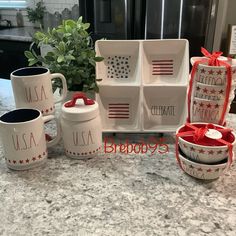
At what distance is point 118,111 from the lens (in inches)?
40.2

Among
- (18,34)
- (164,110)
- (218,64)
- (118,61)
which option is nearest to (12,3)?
(18,34)

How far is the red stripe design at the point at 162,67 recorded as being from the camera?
40.4 inches

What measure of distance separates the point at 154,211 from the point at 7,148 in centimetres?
40

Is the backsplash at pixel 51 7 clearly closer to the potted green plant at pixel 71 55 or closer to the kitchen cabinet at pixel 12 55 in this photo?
the kitchen cabinet at pixel 12 55

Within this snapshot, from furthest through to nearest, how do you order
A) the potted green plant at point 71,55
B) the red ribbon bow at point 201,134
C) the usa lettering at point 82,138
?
the potted green plant at point 71,55 → the usa lettering at point 82,138 → the red ribbon bow at point 201,134

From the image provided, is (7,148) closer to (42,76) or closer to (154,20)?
(42,76)

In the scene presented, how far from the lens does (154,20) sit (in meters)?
2.13

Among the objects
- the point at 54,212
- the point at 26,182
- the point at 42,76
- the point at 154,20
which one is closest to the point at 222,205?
the point at 54,212

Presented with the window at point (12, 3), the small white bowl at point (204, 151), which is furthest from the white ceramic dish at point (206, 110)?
the window at point (12, 3)

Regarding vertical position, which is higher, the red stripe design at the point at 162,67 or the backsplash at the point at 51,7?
the backsplash at the point at 51,7

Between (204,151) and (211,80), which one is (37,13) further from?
(204,151)

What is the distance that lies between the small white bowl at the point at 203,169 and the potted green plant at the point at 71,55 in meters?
0.38

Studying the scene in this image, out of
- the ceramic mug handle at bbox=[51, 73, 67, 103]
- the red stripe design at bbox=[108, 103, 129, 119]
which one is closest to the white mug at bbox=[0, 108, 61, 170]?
the ceramic mug handle at bbox=[51, 73, 67, 103]

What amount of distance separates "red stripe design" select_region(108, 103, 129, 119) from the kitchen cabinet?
2129 mm
